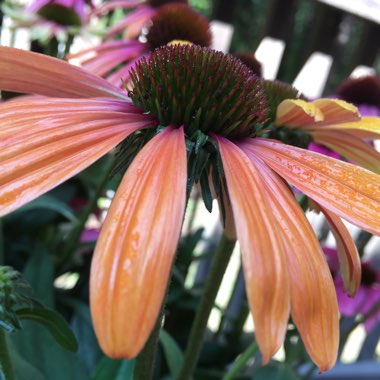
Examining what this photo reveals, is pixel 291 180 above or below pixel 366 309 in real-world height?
above

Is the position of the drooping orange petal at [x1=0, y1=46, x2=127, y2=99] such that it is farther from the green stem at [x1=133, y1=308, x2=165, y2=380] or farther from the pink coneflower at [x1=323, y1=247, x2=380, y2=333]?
the pink coneflower at [x1=323, y1=247, x2=380, y2=333]

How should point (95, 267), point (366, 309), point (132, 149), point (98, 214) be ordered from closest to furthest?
point (95, 267) < point (132, 149) < point (366, 309) < point (98, 214)

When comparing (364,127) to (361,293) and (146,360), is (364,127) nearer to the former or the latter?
(146,360)

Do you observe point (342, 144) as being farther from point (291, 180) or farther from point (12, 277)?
point (12, 277)

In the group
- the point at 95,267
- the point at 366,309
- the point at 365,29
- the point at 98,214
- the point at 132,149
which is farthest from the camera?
the point at 365,29

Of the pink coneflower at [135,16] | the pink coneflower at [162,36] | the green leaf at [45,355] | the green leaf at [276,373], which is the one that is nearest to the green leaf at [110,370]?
the green leaf at [45,355]

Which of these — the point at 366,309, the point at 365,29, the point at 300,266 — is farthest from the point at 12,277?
the point at 365,29

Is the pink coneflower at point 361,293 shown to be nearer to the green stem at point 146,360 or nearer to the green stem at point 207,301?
the green stem at point 207,301
